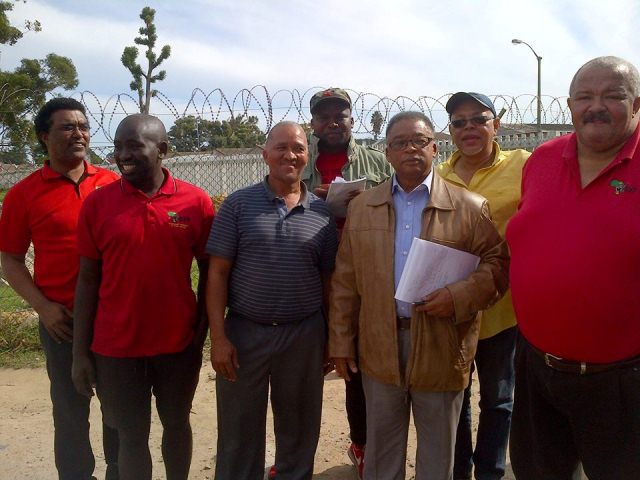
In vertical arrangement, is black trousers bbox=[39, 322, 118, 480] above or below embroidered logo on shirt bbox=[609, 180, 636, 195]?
below

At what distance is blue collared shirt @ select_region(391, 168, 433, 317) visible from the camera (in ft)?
8.09

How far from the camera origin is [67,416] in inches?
116

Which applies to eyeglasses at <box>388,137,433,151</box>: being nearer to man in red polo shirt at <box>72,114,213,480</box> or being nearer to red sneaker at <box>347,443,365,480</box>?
man in red polo shirt at <box>72,114,213,480</box>

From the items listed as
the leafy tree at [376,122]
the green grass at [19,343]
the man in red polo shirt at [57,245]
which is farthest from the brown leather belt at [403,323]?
the leafy tree at [376,122]

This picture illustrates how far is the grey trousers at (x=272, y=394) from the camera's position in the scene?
2656 mm

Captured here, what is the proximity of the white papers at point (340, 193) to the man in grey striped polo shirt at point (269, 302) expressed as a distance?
0.17 metres

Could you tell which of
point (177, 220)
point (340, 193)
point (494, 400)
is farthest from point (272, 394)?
point (494, 400)

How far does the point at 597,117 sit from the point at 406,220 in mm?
888

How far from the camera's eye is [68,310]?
280 cm

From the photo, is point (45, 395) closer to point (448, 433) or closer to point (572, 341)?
point (448, 433)

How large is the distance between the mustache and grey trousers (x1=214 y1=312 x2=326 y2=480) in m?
1.52

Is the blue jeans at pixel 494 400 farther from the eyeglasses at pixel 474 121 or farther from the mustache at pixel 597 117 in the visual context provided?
the mustache at pixel 597 117

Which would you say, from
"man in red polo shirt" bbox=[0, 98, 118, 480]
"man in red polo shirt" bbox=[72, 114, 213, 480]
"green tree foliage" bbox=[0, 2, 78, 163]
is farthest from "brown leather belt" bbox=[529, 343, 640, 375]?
"green tree foliage" bbox=[0, 2, 78, 163]

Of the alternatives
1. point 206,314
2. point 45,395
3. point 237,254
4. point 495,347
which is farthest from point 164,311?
point 45,395
